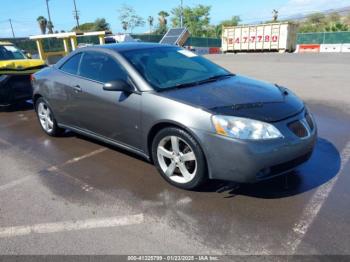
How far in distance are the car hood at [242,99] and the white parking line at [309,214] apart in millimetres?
878

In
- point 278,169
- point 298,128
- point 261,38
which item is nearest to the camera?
point 278,169

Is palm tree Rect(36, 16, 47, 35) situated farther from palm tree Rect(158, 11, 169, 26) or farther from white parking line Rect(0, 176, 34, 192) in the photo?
white parking line Rect(0, 176, 34, 192)

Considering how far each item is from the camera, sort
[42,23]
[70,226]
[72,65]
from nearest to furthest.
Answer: [70,226] → [72,65] → [42,23]

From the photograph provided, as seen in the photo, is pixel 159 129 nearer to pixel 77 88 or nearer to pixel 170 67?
pixel 170 67

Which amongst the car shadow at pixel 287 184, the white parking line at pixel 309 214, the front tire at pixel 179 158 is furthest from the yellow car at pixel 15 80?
the white parking line at pixel 309 214

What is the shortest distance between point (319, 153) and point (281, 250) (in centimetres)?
226

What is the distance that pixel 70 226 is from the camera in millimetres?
3072

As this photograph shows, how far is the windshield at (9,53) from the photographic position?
874 cm

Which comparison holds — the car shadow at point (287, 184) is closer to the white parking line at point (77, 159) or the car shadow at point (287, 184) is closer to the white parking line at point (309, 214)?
the white parking line at point (309, 214)

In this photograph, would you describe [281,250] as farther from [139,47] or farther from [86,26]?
[86,26]

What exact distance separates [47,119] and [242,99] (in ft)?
12.0

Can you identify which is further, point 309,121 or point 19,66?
point 19,66

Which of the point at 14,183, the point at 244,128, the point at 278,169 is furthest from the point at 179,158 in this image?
the point at 14,183

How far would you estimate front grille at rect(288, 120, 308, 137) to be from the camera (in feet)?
10.7
